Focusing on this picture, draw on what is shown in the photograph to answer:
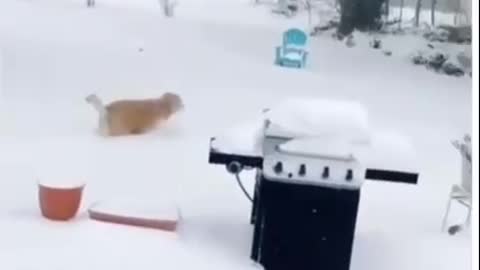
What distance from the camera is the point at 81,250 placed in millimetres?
1424

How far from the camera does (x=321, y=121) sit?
1497 millimetres

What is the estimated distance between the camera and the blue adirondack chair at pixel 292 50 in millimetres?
2568

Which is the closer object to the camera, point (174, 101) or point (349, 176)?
point (349, 176)

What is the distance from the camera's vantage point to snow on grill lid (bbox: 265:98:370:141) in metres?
1.49

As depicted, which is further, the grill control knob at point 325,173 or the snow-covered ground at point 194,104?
the snow-covered ground at point 194,104

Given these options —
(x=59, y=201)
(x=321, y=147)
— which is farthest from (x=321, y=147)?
(x=59, y=201)

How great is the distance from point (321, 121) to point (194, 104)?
102 cm

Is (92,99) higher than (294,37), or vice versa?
(294,37)

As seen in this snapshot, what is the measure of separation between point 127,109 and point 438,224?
36.5 inches

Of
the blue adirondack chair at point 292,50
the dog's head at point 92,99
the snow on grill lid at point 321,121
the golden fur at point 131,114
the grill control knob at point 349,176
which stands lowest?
the golden fur at point 131,114

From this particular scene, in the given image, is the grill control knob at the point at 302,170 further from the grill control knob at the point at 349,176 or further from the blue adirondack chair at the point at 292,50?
the blue adirondack chair at the point at 292,50

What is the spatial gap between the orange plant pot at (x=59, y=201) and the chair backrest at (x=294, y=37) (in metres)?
1.18

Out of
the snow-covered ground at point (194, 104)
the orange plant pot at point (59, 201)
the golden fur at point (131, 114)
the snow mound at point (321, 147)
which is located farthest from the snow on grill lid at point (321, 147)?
the golden fur at point (131, 114)

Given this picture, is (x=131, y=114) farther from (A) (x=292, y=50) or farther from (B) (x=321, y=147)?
(B) (x=321, y=147)
